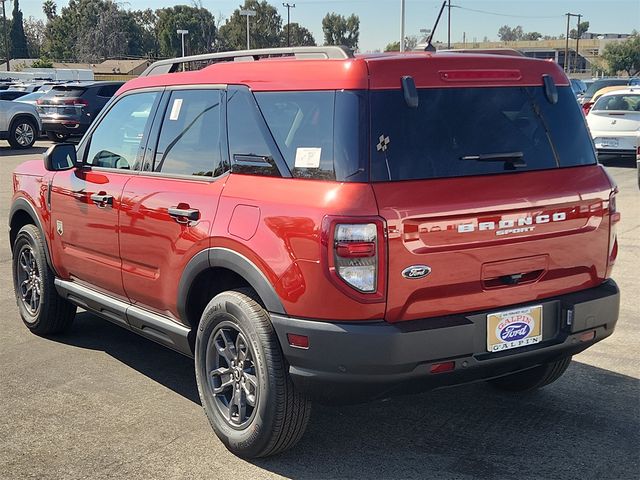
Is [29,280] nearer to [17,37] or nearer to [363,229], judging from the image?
[363,229]

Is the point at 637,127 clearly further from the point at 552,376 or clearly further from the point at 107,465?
the point at 107,465

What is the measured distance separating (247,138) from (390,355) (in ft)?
4.28

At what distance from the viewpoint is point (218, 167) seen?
13.2ft

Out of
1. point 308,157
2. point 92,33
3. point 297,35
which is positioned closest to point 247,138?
point 308,157

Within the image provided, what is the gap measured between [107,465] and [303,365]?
44.3 inches

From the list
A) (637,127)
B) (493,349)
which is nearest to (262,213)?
(493,349)

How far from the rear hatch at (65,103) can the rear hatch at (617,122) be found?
1373cm

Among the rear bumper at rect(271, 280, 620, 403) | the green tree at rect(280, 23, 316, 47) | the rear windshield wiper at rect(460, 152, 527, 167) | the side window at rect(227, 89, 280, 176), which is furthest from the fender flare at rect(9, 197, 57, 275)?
the green tree at rect(280, 23, 316, 47)

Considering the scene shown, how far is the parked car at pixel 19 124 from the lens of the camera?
2128cm

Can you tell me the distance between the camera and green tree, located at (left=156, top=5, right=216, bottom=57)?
9394 centimetres

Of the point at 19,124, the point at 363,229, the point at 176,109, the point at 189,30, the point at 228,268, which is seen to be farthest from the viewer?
the point at 189,30

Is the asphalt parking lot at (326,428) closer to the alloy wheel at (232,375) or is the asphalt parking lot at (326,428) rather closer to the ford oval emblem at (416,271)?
the alloy wheel at (232,375)

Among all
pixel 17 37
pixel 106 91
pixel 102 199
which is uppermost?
pixel 17 37

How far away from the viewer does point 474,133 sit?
3596 mm
